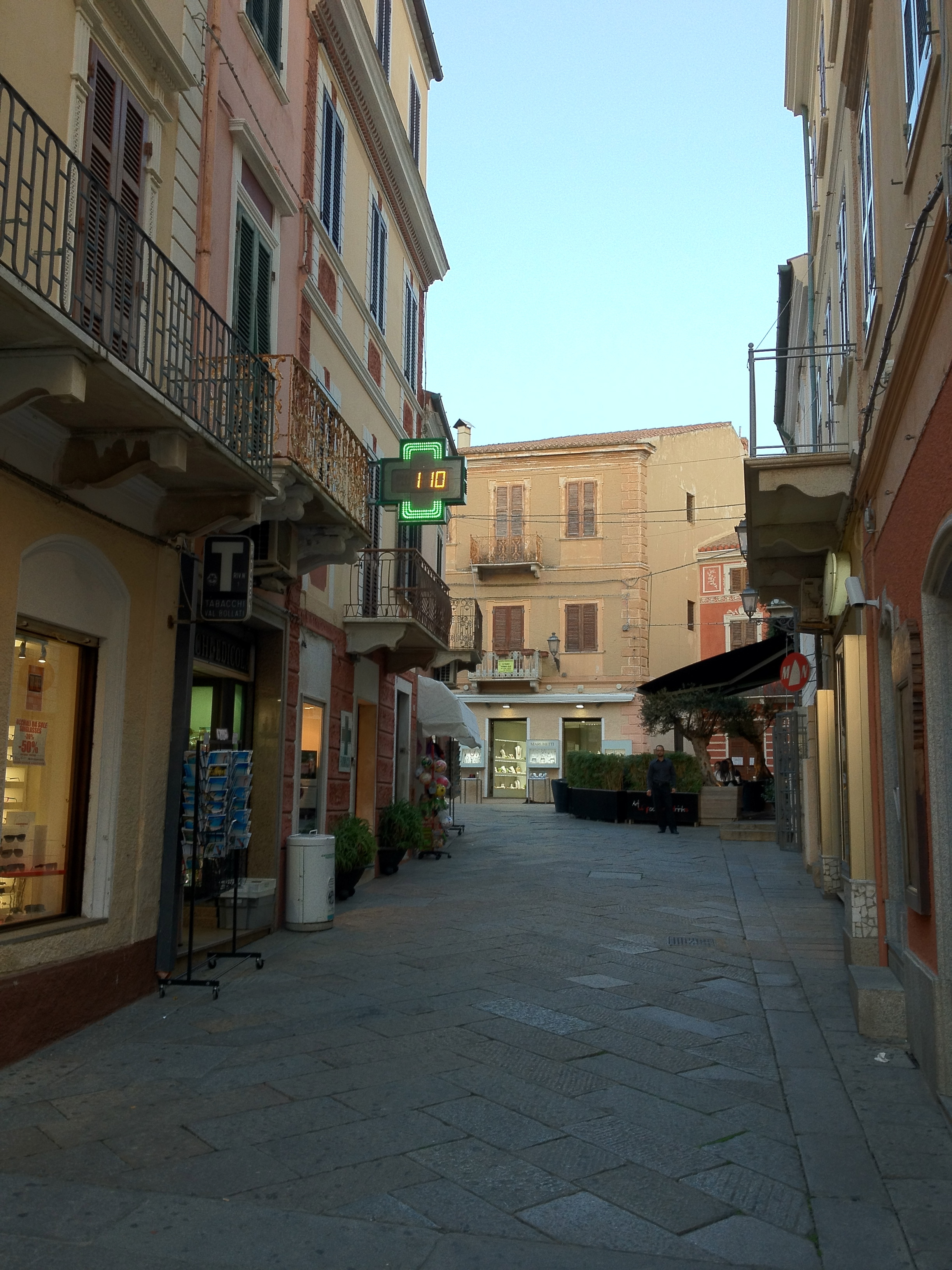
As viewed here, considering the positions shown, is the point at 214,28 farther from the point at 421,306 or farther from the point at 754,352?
the point at 421,306

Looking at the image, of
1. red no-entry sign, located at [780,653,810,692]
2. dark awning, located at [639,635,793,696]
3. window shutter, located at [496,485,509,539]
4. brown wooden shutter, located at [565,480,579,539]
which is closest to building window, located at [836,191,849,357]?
red no-entry sign, located at [780,653,810,692]

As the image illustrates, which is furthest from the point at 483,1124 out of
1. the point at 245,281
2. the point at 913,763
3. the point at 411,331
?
the point at 411,331

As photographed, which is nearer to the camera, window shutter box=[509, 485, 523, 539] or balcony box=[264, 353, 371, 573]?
balcony box=[264, 353, 371, 573]

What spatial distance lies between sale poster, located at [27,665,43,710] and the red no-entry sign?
897cm

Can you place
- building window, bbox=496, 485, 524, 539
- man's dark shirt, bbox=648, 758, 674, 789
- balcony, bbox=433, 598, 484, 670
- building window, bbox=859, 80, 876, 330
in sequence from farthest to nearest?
building window, bbox=496, 485, 524, 539, man's dark shirt, bbox=648, 758, 674, 789, balcony, bbox=433, 598, 484, 670, building window, bbox=859, 80, 876, 330

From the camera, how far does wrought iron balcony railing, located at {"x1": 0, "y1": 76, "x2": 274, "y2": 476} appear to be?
5352 millimetres

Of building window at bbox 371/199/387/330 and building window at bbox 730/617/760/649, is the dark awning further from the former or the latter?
building window at bbox 730/617/760/649

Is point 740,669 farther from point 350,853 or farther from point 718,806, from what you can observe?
point 350,853

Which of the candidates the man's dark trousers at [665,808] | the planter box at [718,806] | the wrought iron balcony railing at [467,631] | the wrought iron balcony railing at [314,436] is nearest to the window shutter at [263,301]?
the wrought iron balcony railing at [314,436]

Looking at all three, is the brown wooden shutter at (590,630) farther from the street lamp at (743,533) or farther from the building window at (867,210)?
the building window at (867,210)

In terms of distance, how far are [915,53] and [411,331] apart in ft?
41.0

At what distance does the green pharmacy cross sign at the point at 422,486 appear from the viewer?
44.1ft

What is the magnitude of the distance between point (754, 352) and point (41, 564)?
19.9 ft

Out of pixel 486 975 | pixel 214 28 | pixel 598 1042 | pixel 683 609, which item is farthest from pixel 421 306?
pixel 683 609
